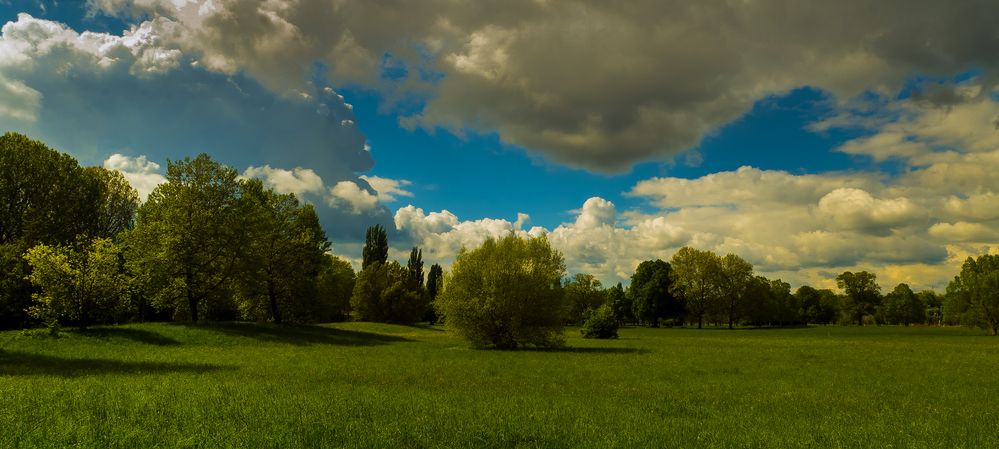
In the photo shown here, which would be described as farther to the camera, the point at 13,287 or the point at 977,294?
the point at 977,294

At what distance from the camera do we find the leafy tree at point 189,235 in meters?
50.5

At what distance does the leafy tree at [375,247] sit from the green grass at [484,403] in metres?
90.3

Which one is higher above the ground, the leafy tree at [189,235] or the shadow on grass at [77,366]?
the leafy tree at [189,235]

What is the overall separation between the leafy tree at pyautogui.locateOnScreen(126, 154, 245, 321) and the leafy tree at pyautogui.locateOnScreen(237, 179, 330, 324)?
66.0 inches

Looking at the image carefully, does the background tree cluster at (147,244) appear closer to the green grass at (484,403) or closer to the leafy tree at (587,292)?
the green grass at (484,403)

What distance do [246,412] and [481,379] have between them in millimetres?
11451

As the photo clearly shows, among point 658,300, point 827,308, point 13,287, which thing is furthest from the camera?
point 827,308

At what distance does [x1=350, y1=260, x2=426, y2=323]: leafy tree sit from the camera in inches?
4215

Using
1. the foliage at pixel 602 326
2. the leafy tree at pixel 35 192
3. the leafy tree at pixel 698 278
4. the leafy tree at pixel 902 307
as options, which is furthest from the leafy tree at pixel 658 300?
the leafy tree at pixel 35 192

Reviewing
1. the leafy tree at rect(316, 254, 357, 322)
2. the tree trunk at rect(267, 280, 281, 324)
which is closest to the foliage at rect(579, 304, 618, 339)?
the tree trunk at rect(267, 280, 281, 324)

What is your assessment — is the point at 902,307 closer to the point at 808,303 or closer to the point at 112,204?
the point at 808,303

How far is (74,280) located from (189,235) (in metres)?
11.5

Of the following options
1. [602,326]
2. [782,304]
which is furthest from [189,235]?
[782,304]

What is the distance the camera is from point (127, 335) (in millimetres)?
41375
